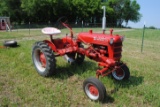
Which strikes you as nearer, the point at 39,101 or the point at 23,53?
the point at 39,101

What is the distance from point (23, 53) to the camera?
736 cm

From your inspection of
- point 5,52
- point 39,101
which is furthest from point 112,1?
point 39,101

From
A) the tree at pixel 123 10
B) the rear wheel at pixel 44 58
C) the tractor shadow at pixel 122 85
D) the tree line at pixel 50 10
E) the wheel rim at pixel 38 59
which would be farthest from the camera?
the tree at pixel 123 10

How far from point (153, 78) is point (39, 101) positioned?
304cm

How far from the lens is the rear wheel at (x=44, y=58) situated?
4.72m

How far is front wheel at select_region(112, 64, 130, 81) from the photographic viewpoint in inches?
182

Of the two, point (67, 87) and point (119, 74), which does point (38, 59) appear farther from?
point (119, 74)

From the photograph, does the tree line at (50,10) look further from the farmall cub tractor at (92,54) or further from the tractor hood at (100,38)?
the tractor hood at (100,38)

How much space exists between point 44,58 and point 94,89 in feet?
6.14

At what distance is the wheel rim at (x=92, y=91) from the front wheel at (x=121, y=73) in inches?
40.8

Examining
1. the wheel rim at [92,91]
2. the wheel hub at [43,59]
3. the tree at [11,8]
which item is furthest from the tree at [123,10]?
the wheel rim at [92,91]

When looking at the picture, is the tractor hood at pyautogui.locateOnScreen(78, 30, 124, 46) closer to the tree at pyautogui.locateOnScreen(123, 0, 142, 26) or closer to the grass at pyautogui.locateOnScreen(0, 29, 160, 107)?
the grass at pyautogui.locateOnScreen(0, 29, 160, 107)

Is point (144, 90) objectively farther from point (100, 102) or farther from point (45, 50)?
point (45, 50)

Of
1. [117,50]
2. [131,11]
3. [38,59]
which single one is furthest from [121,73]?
[131,11]
